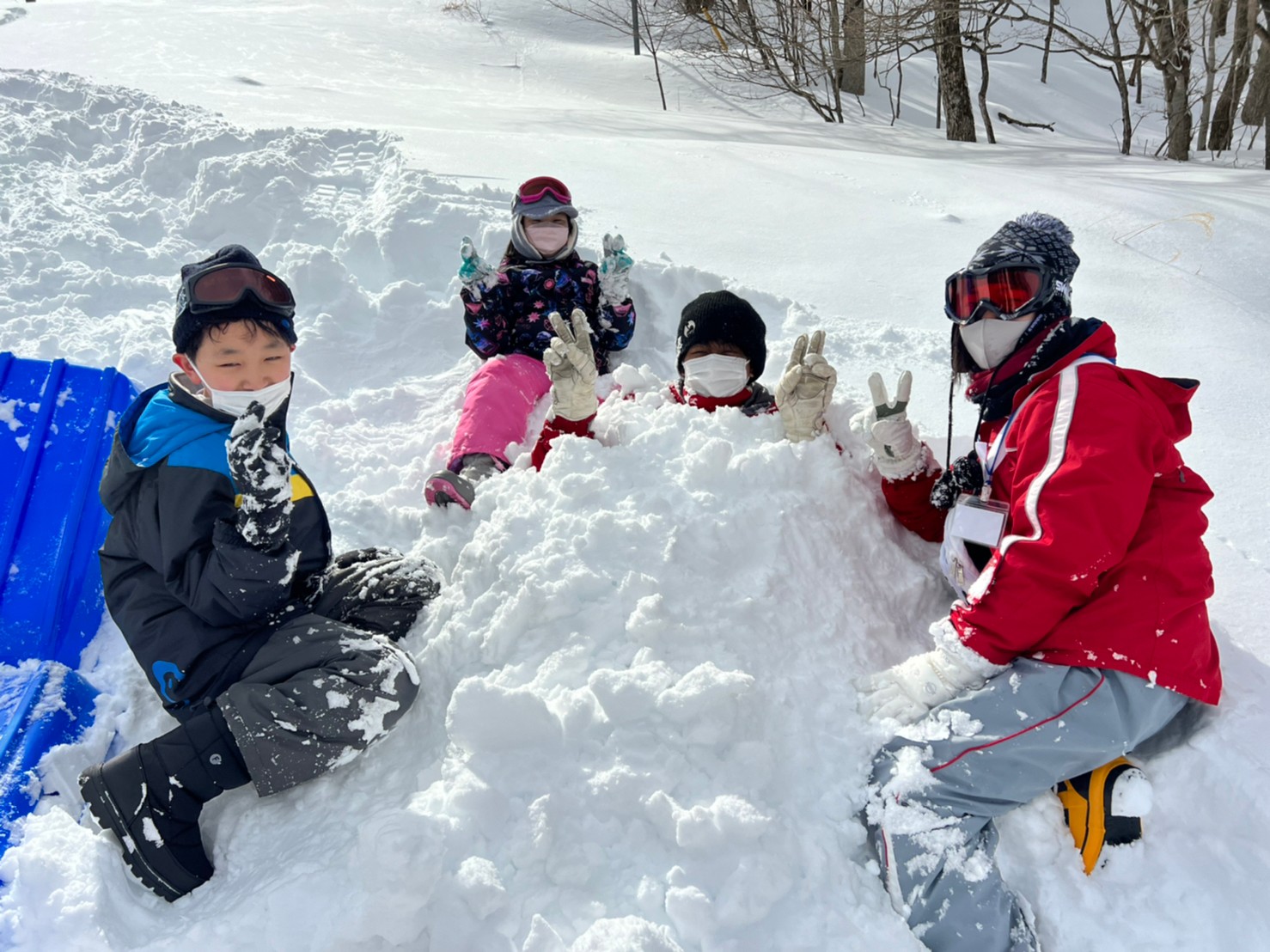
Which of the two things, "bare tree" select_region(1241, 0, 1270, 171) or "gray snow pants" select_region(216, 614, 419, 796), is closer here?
"gray snow pants" select_region(216, 614, 419, 796)

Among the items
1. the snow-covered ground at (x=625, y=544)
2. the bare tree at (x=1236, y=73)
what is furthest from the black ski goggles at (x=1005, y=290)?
the bare tree at (x=1236, y=73)

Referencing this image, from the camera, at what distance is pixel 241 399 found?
205 cm

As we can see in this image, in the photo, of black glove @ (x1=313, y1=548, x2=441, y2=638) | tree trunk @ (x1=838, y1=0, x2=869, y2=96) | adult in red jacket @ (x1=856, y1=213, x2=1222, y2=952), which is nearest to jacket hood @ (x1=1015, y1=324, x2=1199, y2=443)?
adult in red jacket @ (x1=856, y1=213, x2=1222, y2=952)

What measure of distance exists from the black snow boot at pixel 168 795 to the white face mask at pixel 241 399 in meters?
0.72

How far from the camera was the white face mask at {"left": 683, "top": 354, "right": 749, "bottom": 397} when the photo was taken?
2824mm

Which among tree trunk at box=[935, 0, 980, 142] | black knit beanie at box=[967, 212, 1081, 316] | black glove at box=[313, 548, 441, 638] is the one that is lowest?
black glove at box=[313, 548, 441, 638]

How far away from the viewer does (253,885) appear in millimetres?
1848

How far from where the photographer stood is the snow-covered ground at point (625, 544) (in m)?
1.75

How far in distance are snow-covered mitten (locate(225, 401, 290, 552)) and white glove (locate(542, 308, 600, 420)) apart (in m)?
0.95

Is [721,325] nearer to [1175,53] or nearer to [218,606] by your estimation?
[218,606]

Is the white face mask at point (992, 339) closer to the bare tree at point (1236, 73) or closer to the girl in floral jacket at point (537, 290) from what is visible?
the girl in floral jacket at point (537, 290)

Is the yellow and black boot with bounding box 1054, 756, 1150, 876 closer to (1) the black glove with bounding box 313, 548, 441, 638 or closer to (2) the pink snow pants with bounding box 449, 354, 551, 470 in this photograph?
(1) the black glove with bounding box 313, 548, 441, 638

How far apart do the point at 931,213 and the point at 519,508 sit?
3.52 meters

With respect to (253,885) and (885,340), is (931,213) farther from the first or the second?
(253,885)
